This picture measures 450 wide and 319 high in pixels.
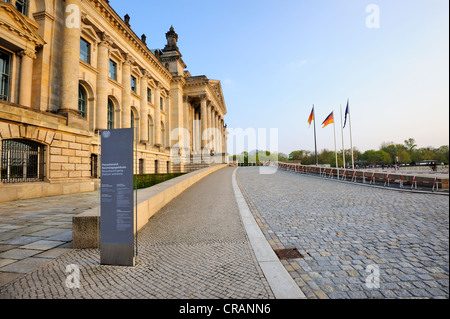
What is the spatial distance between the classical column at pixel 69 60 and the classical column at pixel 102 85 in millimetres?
5141

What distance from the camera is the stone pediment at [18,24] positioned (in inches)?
497

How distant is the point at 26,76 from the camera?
46.4 feet

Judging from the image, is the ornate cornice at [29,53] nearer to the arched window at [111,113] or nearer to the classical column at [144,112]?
the arched window at [111,113]

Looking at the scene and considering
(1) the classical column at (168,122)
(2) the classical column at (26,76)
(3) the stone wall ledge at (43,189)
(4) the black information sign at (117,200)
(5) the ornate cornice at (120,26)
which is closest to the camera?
(4) the black information sign at (117,200)

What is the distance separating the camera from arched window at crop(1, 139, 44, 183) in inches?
450

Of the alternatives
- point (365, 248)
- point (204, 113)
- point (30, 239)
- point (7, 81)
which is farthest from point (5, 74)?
point (204, 113)

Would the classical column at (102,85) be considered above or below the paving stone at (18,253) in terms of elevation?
above

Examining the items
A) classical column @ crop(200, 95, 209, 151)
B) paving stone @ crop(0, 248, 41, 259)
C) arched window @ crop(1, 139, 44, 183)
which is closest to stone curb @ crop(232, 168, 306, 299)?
paving stone @ crop(0, 248, 41, 259)

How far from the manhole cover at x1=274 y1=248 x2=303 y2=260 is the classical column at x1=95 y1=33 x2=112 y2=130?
69.2 feet

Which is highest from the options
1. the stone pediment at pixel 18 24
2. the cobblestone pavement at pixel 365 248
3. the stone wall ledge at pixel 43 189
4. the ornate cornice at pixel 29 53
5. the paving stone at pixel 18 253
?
the stone pediment at pixel 18 24

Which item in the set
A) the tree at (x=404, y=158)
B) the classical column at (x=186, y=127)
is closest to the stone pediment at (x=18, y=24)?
the classical column at (x=186, y=127)

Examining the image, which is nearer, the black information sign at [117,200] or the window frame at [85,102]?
the black information sign at [117,200]

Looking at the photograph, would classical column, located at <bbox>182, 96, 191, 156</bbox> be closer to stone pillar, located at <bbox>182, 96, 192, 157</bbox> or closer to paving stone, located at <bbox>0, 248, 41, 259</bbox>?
stone pillar, located at <bbox>182, 96, 192, 157</bbox>
